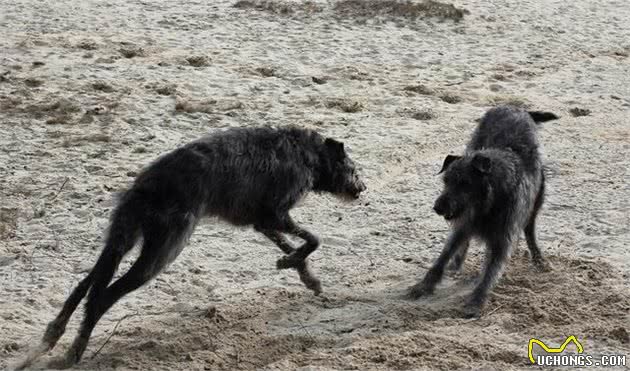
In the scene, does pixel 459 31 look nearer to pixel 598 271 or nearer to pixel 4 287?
pixel 598 271

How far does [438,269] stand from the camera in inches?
318

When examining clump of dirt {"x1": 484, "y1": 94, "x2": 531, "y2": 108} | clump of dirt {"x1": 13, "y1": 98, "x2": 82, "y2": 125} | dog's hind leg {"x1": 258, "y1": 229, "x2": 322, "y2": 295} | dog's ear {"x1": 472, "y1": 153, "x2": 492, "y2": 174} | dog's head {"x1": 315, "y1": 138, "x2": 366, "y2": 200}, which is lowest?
clump of dirt {"x1": 13, "y1": 98, "x2": 82, "y2": 125}

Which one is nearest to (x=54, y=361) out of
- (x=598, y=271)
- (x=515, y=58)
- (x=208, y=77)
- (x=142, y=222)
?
(x=142, y=222)

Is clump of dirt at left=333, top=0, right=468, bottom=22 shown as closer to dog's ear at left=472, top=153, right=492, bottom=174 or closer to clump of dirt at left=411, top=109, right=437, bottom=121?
clump of dirt at left=411, top=109, right=437, bottom=121

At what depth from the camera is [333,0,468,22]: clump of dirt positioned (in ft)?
51.1

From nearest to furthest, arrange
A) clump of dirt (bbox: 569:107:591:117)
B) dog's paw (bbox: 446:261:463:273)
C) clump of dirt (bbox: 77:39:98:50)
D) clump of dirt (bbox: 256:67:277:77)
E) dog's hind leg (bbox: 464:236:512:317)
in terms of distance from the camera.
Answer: dog's hind leg (bbox: 464:236:512:317), dog's paw (bbox: 446:261:463:273), clump of dirt (bbox: 569:107:591:117), clump of dirt (bbox: 256:67:277:77), clump of dirt (bbox: 77:39:98:50)

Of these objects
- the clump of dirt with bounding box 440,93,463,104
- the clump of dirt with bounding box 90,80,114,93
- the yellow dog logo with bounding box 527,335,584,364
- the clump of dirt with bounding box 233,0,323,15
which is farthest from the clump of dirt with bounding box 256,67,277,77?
the yellow dog logo with bounding box 527,335,584,364

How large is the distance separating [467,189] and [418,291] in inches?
36.5

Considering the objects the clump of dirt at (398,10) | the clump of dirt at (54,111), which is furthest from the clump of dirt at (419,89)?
the clump of dirt at (54,111)

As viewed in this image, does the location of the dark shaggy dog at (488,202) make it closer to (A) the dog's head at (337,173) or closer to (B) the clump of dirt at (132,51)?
(A) the dog's head at (337,173)

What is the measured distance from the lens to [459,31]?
1521 centimetres

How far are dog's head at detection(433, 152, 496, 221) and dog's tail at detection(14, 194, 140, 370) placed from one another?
242 cm

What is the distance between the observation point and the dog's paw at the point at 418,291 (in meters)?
8.05

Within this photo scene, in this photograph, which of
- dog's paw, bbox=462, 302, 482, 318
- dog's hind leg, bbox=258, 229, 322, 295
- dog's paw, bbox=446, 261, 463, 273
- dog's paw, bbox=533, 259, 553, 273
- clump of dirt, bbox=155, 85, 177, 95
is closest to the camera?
dog's paw, bbox=462, 302, 482, 318
